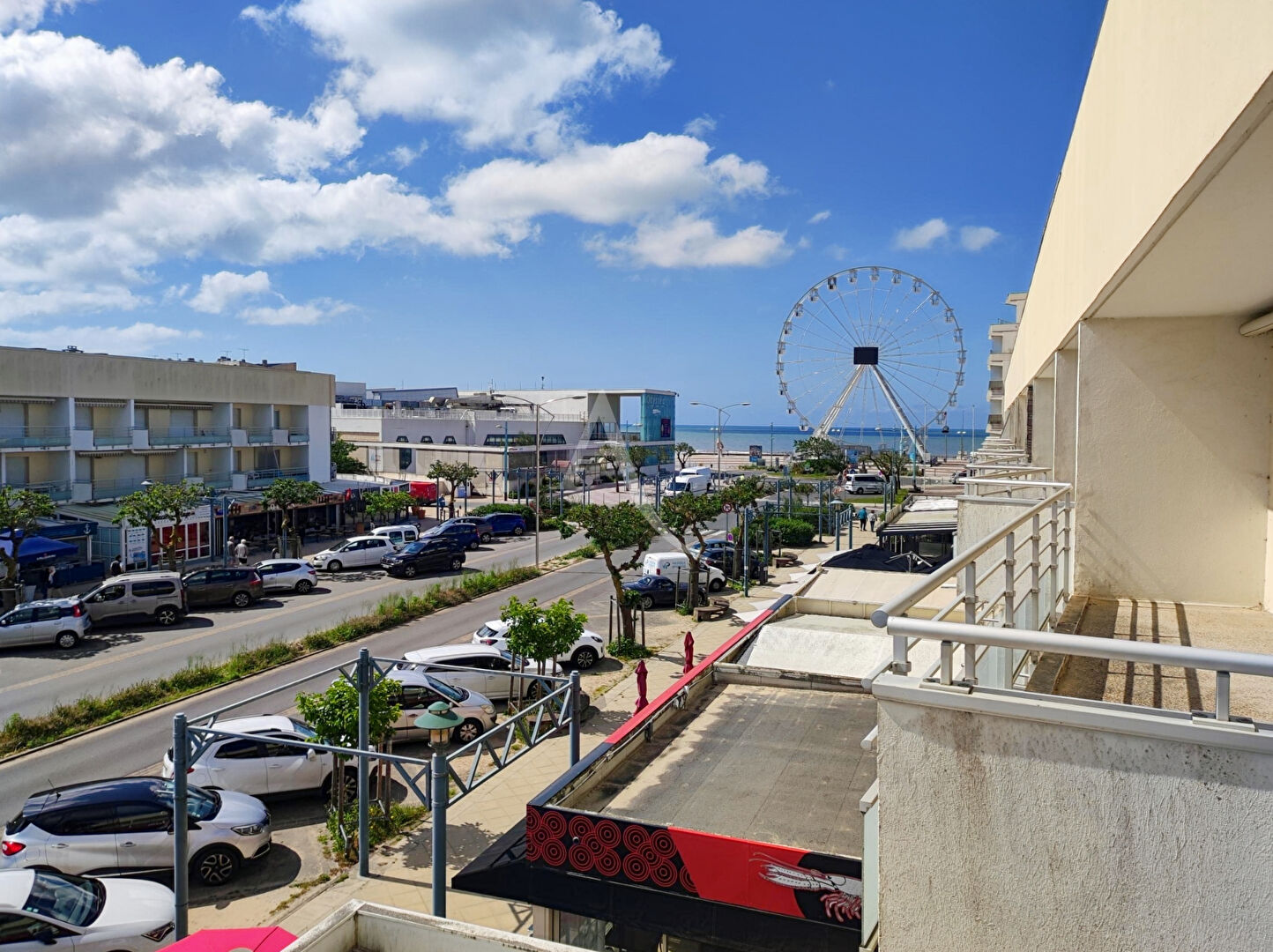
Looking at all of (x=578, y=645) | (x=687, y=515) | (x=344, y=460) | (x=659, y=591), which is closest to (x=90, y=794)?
(x=578, y=645)

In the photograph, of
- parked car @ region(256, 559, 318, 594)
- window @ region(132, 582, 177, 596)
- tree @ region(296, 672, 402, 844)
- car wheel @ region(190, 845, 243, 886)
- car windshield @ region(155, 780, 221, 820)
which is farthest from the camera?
parked car @ region(256, 559, 318, 594)

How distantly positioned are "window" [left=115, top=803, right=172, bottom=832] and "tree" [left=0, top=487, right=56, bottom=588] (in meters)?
17.4

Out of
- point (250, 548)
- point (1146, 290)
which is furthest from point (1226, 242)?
point (250, 548)

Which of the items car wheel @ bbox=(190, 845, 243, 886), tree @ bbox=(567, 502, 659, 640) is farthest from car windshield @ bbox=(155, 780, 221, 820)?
tree @ bbox=(567, 502, 659, 640)

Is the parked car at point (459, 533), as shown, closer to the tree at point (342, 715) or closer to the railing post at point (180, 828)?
the tree at point (342, 715)

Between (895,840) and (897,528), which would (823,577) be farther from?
(895,840)

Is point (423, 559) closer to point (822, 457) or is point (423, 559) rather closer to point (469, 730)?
point (469, 730)

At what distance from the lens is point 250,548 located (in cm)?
3700

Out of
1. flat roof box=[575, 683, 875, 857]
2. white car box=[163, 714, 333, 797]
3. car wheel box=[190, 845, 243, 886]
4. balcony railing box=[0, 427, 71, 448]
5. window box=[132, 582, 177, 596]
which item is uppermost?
balcony railing box=[0, 427, 71, 448]

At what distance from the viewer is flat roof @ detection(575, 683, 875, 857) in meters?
7.65

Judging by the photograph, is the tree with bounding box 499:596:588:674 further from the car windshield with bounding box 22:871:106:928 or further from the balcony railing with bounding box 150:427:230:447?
the balcony railing with bounding box 150:427:230:447

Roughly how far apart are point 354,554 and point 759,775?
28213mm

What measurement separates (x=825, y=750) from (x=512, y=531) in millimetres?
37818

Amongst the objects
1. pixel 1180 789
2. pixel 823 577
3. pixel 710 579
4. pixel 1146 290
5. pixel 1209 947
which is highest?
pixel 1146 290
